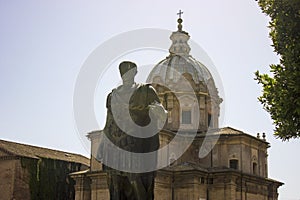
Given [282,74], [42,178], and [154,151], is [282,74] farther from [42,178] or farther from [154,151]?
[42,178]

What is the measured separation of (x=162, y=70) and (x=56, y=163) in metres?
11.4

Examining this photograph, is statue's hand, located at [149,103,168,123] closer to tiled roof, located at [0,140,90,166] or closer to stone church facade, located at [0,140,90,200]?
stone church facade, located at [0,140,90,200]

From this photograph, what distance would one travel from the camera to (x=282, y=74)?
1023 centimetres

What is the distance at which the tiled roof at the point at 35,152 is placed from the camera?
38.2m

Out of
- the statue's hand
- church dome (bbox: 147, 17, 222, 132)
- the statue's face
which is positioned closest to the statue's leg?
the statue's hand

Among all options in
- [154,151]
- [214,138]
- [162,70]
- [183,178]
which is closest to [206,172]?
[183,178]

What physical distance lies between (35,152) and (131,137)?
113 ft

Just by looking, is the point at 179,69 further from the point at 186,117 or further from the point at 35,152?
the point at 35,152

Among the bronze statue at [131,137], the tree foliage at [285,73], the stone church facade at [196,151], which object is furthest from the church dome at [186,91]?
the bronze statue at [131,137]

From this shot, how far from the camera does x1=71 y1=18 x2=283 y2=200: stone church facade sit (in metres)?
34.2

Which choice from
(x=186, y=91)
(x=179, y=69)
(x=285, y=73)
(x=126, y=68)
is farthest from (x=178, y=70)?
(x=126, y=68)

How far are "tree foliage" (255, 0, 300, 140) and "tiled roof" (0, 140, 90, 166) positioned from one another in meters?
29.9

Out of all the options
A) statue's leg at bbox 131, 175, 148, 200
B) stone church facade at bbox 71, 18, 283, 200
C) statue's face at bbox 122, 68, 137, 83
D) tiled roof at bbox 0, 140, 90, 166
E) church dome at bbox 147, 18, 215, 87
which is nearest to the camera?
statue's leg at bbox 131, 175, 148, 200

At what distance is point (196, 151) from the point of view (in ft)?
129
